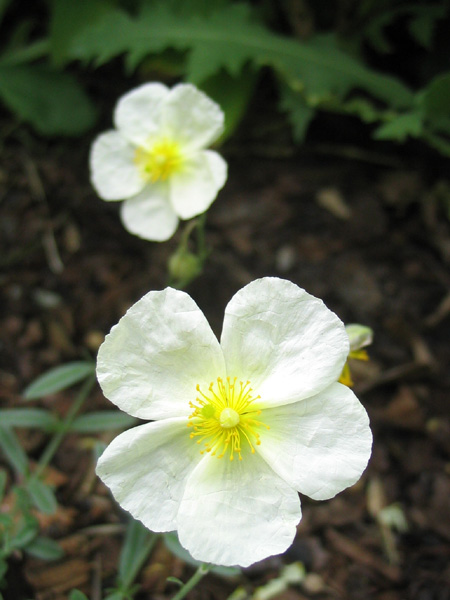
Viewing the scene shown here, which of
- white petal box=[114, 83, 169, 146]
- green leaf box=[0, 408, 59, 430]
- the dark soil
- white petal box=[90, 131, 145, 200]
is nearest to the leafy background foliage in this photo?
the dark soil

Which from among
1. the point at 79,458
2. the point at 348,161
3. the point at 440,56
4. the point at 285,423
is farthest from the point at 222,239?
the point at 285,423

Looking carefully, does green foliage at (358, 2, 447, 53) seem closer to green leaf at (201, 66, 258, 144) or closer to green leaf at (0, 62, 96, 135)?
green leaf at (201, 66, 258, 144)

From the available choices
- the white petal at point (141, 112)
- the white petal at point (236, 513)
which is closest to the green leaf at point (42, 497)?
the white petal at point (236, 513)

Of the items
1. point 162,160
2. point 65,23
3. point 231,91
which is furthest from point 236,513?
point 65,23

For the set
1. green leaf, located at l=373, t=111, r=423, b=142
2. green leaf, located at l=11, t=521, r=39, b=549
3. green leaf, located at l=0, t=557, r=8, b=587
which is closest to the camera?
green leaf, located at l=0, t=557, r=8, b=587

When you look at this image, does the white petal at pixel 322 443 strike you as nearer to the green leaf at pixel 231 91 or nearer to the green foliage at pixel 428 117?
the green foliage at pixel 428 117

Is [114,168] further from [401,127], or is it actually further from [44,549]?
[44,549]

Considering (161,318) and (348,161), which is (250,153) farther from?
(161,318)
